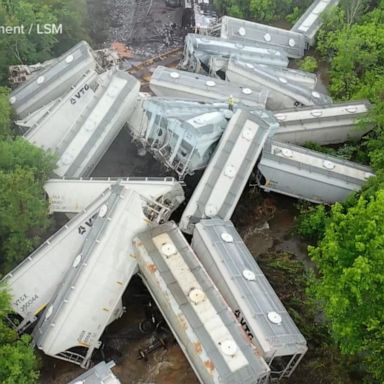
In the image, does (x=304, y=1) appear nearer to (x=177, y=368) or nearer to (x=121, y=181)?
(x=121, y=181)

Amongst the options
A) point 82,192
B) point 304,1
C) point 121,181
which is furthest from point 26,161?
point 304,1

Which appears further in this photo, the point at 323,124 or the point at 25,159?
the point at 323,124

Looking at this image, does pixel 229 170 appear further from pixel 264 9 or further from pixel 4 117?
pixel 264 9

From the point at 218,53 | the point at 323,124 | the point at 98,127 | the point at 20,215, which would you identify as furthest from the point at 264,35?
the point at 20,215

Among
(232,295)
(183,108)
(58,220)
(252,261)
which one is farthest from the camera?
(183,108)

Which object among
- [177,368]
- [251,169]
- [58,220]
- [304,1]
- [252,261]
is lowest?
[177,368]

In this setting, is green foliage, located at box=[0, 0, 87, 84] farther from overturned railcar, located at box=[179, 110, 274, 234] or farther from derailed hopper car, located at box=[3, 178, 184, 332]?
overturned railcar, located at box=[179, 110, 274, 234]
